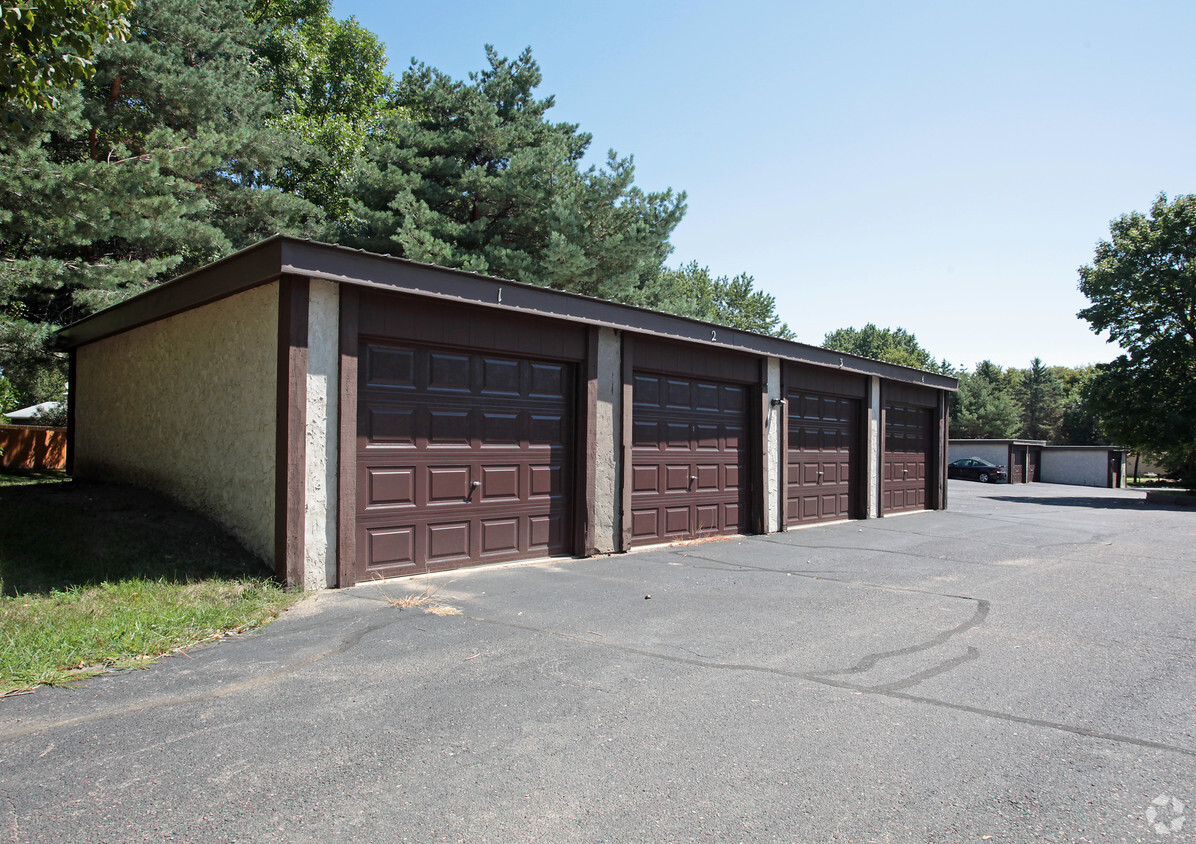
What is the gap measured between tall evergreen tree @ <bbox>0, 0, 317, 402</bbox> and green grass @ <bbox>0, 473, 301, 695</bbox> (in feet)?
14.8

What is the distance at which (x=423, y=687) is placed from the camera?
15.0 feet

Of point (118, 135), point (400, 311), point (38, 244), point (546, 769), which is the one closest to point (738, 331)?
point (400, 311)

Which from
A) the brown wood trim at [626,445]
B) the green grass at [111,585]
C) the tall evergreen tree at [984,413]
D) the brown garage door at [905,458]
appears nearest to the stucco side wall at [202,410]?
the green grass at [111,585]

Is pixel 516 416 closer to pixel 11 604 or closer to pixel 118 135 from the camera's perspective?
pixel 11 604

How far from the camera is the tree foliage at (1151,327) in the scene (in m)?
24.6

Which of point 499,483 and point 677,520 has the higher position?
point 499,483

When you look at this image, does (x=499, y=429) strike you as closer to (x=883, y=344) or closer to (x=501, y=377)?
(x=501, y=377)

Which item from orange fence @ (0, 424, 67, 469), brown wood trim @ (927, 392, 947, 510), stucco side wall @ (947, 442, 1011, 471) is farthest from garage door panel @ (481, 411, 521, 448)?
stucco side wall @ (947, 442, 1011, 471)

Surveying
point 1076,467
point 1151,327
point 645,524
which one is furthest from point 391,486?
point 1076,467

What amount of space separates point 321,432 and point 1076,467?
43565 millimetres

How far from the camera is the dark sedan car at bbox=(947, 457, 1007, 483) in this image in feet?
125

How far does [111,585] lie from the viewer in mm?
6559

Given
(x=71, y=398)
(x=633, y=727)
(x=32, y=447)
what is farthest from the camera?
(x=32, y=447)

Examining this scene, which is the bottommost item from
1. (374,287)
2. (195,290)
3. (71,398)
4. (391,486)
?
(391,486)
